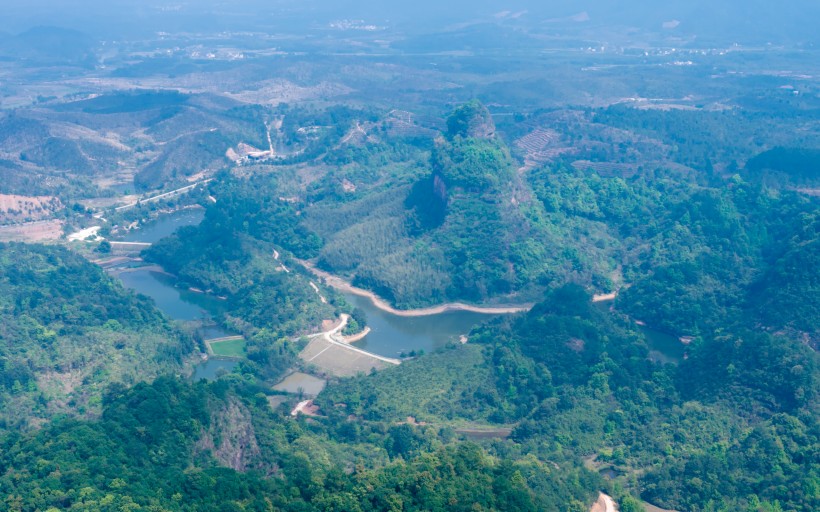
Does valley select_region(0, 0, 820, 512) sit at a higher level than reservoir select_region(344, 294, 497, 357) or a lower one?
higher

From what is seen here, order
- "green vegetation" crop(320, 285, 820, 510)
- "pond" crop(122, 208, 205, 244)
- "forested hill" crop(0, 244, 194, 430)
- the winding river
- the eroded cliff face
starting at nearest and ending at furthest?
the eroded cliff face → "green vegetation" crop(320, 285, 820, 510) → "forested hill" crop(0, 244, 194, 430) → the winding river → "pond" crop(122, 208, 205, 244)

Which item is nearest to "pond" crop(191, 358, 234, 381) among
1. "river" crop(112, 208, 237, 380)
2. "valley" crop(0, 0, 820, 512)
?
"river" crop(112, 208, 237, 380)

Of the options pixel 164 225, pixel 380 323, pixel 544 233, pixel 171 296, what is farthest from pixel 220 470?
pixel 164 225

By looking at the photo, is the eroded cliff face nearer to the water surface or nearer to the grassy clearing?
the water surface

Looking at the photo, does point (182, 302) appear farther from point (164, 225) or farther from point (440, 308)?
point (164, 225)

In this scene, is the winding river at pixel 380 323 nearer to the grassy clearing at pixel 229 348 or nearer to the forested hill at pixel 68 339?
the grassy clearing at pixel 229 348

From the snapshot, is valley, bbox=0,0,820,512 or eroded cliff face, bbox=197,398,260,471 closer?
valley, bbox=0,0,820,512

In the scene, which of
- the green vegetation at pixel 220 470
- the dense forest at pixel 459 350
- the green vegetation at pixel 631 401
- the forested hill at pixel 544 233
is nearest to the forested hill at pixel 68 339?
the dense forest at pixel 459 350
